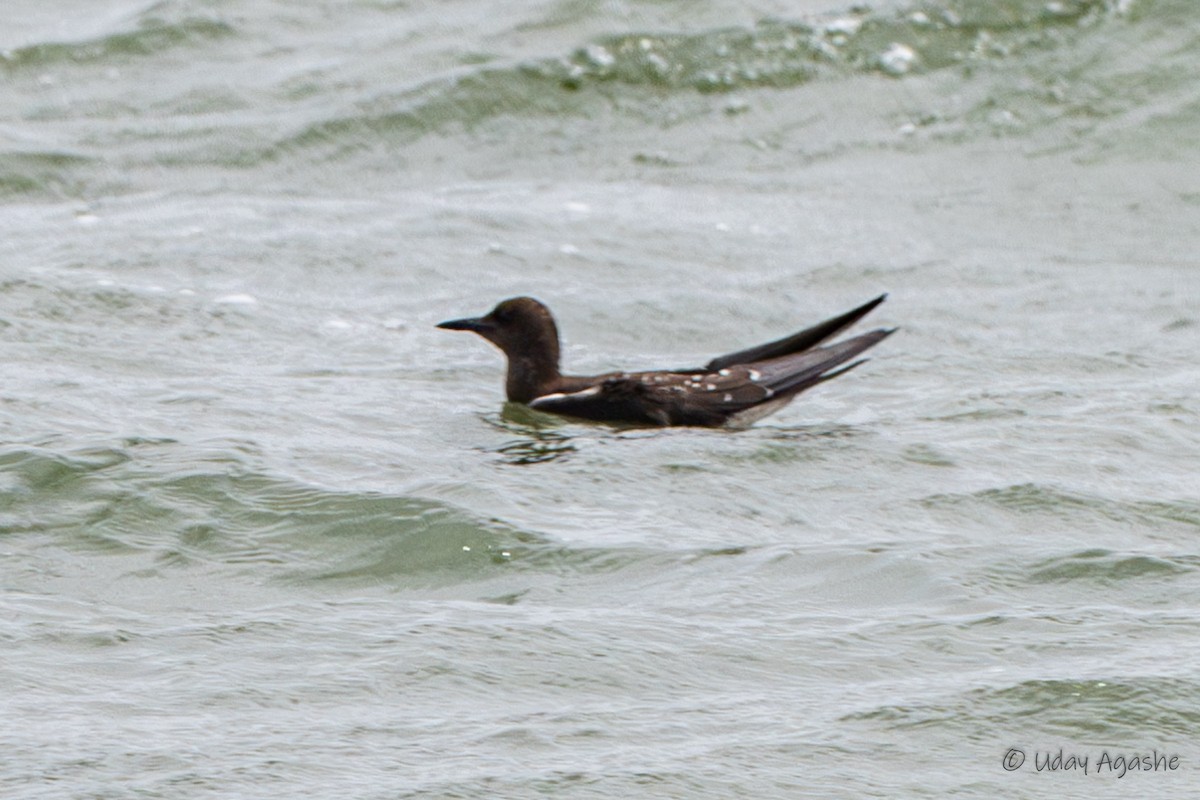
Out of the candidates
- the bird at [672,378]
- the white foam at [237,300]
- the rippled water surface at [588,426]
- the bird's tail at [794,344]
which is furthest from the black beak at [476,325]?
the white foam at [237,300]

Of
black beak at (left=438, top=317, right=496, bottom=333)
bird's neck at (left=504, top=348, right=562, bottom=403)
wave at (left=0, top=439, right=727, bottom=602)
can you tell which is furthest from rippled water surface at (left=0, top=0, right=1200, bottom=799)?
black beak at (left=438, top=317, right=496, bottom=333)

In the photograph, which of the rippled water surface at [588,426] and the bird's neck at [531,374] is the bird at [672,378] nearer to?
the bird's neck at [531,374]

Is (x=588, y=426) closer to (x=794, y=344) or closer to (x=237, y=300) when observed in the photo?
(x=794, y=344)

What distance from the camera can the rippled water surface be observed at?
5.47m

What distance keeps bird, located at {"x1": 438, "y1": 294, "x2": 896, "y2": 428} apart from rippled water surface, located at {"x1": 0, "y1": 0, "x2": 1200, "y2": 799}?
0.18 metres

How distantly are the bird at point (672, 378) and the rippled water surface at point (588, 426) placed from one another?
18 centimetres

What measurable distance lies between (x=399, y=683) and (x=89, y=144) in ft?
30.9

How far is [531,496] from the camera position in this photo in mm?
7734

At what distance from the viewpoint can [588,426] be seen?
29.7ft

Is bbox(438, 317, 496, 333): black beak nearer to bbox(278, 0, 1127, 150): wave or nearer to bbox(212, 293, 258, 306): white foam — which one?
bbox(212, 293, 258, 306): white foam

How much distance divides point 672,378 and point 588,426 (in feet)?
1.37

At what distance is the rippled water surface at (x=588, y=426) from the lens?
547 centimetres

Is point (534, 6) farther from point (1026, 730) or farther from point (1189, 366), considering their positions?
point (1026, 730)

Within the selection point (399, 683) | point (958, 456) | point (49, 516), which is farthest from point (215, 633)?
point (958, 456)
